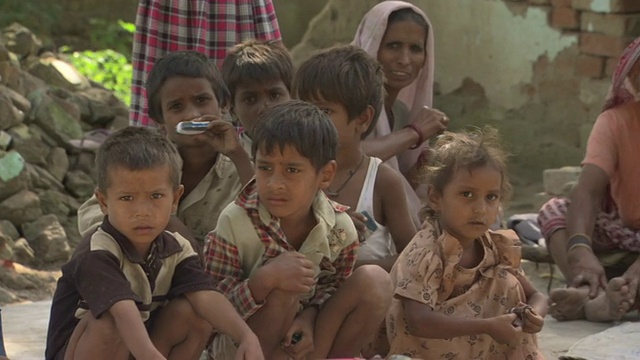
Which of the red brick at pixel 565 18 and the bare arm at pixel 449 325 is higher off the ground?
the red brick at pixel 565 18

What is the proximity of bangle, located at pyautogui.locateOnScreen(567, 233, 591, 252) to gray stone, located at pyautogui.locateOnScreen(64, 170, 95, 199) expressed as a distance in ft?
10.1

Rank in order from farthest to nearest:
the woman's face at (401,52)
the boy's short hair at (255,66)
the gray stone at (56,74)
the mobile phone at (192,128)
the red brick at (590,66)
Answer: the gray stone at (56,74) → the red brick at (590,66) → the woman's face at (401,52) → the boy's short hair at (255,66) → the mobile phone at (192,128)

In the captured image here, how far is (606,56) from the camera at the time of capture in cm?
778

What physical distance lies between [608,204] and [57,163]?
10.8 ft

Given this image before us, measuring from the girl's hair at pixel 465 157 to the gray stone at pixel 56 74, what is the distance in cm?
467

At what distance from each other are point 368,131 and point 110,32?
6.46 meters

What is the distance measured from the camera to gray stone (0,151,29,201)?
680 centimetres

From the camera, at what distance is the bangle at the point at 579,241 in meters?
5.39

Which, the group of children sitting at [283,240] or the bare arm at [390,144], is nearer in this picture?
the group of children sitting at [283,240]

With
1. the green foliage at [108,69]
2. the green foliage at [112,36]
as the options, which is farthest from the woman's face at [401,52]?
the green foliage at [112,36]

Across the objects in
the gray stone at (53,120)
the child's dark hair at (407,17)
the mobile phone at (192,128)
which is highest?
the child's dark hair at (407,17)

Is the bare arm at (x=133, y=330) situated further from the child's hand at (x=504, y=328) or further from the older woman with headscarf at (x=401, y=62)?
the older woman with headscarf at (x=401, y=62)

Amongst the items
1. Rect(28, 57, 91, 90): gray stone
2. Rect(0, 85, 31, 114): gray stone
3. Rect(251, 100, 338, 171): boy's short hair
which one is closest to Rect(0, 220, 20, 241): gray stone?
Rect(0, 85, 31, 114): gray stone

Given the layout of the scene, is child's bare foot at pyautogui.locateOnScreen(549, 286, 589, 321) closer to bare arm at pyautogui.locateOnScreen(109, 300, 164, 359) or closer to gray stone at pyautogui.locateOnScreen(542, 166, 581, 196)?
gray stone at pyautogui.locateOnScreen(542, 166, 581, 196)
